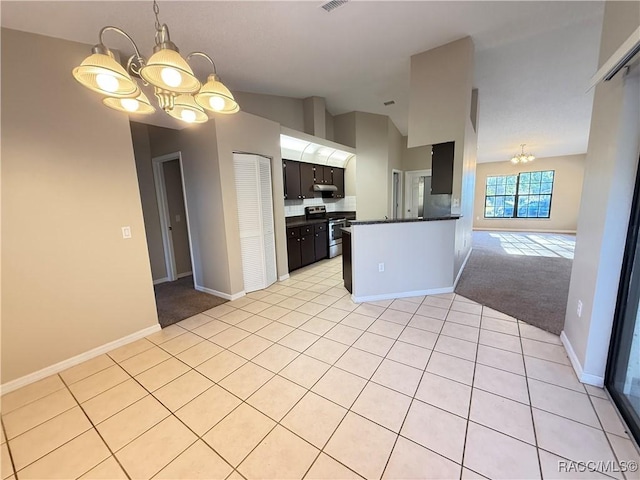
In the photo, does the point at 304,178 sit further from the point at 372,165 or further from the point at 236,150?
the point at 236,150

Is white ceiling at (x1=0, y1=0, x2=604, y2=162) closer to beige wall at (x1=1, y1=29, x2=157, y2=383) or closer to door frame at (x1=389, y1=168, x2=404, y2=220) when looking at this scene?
beige wall at (x1=1, y1=29, x2=157, y2=383)

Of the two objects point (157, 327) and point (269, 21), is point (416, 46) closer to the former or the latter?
point (269, 21)

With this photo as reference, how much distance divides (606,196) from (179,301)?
4.57 m

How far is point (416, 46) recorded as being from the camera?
10.7 ft

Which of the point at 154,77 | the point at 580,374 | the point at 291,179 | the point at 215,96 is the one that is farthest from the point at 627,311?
the point at 291,179

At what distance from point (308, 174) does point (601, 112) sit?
4.33 metres

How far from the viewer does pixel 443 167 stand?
3652 mm

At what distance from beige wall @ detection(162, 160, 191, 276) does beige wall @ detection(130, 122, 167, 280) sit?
0.20 meters

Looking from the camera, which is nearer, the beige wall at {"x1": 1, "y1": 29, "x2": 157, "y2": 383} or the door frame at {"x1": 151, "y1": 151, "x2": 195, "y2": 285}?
the beige wall at {"x1": 1, "y1": 29, "x2": 157, "y2": 383}

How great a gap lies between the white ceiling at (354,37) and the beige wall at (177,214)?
5.71 feet

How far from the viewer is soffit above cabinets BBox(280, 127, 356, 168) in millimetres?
4643

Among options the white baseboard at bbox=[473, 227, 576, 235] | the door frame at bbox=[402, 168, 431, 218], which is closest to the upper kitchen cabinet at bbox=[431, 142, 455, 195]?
the door frame at bbox=[402, 168, 431, 218]

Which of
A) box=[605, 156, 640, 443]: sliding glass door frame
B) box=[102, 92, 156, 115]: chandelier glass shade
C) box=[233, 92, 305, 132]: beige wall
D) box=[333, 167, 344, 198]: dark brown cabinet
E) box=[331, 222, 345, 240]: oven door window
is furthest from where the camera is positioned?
box=[333, 167, 344, 198]: dark brown cabinet

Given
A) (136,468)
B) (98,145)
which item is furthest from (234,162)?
(136,468)
